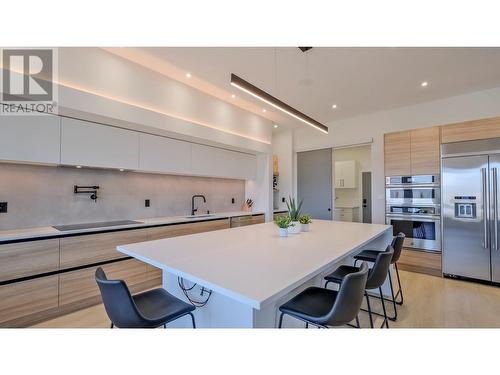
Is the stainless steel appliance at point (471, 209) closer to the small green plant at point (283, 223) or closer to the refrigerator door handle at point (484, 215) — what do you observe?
the refrigerator door handle at point (484, 215)

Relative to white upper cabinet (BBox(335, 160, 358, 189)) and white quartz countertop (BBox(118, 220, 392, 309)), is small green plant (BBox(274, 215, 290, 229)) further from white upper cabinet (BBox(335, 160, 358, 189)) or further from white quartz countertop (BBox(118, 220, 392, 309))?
white upper cabinet (BBox(335, 160, 358, 189))

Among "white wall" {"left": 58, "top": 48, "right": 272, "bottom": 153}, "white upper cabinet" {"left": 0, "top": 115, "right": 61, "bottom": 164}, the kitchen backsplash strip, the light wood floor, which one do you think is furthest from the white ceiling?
the light wood floor

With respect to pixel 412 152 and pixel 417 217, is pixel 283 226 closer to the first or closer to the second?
pixel 417 217

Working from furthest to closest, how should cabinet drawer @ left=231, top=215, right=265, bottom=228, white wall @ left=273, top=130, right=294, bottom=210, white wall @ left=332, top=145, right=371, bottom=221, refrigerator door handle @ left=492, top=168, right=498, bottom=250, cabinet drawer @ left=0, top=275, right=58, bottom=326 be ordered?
white wall @ left=332, top=145, right=371, bottom=221, white wall @ left=273, top=130, right=294, bottom=210, cabinet drawer @ left=231, top=215, right=265, bottom=228, refrigerator door handle @ left=492, top=168, right=498, bottom=250, cabinet drawer @ left=0, top=275, right=58, bottom=326

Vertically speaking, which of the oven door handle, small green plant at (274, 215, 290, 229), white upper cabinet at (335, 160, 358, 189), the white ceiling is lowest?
the oven door handle

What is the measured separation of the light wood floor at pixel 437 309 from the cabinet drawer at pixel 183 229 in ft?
3.10

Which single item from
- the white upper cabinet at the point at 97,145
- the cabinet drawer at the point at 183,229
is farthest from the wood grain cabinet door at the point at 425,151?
the white upper cabinet at the point at 97,145

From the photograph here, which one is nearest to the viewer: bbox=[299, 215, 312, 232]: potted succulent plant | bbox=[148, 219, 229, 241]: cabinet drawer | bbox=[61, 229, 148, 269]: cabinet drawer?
bbox=[61, 229, 148, 269]: cabinet drawer

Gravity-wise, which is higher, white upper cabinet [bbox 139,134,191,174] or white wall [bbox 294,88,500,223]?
white wall [bbox 294,88,500,223]

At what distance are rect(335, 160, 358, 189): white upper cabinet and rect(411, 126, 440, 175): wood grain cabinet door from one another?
2.29m

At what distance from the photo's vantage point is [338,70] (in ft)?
9.87

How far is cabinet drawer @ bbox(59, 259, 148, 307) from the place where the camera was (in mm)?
2338
